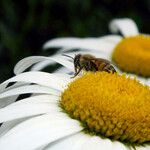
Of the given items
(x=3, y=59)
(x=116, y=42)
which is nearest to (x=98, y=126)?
(x=116, y=42)

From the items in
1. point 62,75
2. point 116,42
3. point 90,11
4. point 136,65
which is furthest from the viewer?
point 90,11

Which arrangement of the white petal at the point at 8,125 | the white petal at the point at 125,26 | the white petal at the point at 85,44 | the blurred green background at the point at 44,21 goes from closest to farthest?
the white petal at the point at 8,125 → the white petal at the point at 85,44 → the blurred green background at the point at 44,21 → the white petal at the point at 125,26

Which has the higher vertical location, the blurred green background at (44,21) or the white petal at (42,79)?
the white petal at (42,79)

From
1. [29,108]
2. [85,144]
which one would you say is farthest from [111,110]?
[29,108]

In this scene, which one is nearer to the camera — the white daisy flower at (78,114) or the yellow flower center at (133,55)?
the white daisy flower at (78,114)

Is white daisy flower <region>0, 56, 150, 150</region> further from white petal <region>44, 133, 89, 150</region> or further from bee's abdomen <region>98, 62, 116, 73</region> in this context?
bee's abdomen <region>98, 62, 116, 73</region>

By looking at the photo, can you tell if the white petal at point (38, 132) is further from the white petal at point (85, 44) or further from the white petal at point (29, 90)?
the white petal at point (85, 44)

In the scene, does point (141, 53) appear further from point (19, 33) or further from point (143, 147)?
point (143, 147)

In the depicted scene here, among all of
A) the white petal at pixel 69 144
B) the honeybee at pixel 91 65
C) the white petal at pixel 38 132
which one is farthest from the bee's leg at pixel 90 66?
the white petal at pixel 69 144
